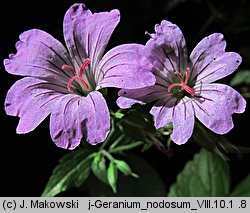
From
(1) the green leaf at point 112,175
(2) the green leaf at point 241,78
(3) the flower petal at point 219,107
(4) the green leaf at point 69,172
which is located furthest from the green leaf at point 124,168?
(2) the green leaf at point 241,78

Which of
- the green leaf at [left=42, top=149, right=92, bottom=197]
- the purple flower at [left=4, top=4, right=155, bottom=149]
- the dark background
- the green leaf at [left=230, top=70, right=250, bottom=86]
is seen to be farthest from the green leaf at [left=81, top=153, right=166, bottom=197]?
the purple flower at [left=4, top=4, right=155, bottom=149]

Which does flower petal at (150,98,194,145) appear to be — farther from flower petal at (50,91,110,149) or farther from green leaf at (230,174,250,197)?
green leaf at (230,174,250,197)

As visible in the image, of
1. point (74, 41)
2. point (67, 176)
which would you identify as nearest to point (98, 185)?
point (67, 176)

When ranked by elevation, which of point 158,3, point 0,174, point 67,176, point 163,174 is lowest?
point 163,174

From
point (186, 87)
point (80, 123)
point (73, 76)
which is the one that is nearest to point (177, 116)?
point (186, 87)

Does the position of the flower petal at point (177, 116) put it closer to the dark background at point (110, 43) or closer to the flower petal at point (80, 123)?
the flower petal at point (80, 123)

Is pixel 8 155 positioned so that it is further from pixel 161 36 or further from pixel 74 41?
pixel 161 36

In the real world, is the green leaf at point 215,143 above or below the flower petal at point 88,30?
below
